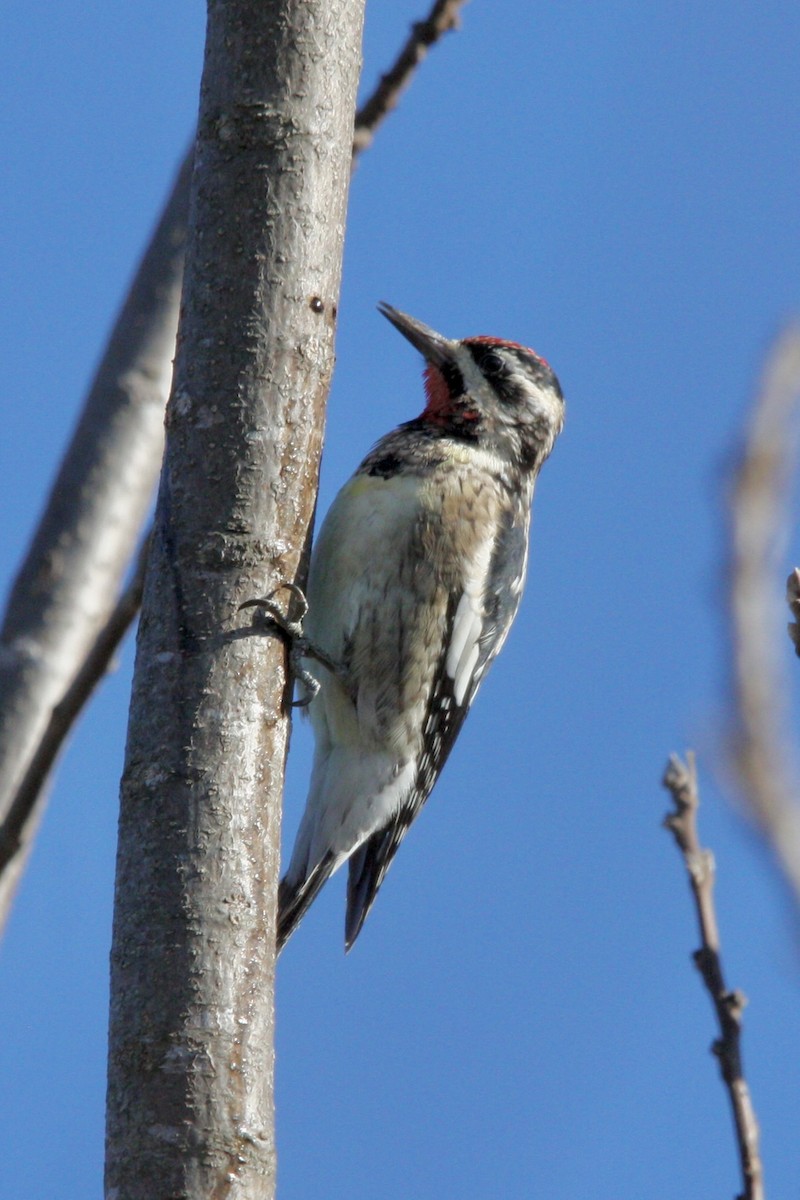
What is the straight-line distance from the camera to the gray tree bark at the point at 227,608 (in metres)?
1.78

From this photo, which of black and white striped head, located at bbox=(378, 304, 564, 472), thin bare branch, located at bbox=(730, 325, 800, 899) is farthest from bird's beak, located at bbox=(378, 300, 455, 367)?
thin bare branch, located at bbox=(730, 325, 800, 899)

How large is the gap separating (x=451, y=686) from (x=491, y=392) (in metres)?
0.95

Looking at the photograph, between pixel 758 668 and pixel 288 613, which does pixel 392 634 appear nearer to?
pixel 288 613

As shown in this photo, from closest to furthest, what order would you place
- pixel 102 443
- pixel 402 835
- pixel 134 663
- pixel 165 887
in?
1. pixel 165 887
2. pixel 134 663
3. pixel 102 443
4. pixel 402 835

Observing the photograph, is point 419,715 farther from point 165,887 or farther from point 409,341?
point 165,887

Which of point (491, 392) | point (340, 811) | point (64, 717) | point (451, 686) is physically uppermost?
point (491, 392)

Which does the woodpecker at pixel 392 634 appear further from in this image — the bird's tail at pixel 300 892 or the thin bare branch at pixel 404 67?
the thin bare branch at pixel 404 67

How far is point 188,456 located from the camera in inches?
90.7

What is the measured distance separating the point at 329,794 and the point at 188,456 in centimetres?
157

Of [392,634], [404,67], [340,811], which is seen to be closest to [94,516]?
[392,634]

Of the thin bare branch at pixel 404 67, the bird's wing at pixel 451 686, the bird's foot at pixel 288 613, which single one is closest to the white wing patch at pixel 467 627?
the bird's wing at pixel 451 686

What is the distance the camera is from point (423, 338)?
4391 millimetres

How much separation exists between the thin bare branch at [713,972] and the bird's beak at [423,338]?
90.5 inches

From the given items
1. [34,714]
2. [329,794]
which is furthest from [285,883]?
[34,714]
